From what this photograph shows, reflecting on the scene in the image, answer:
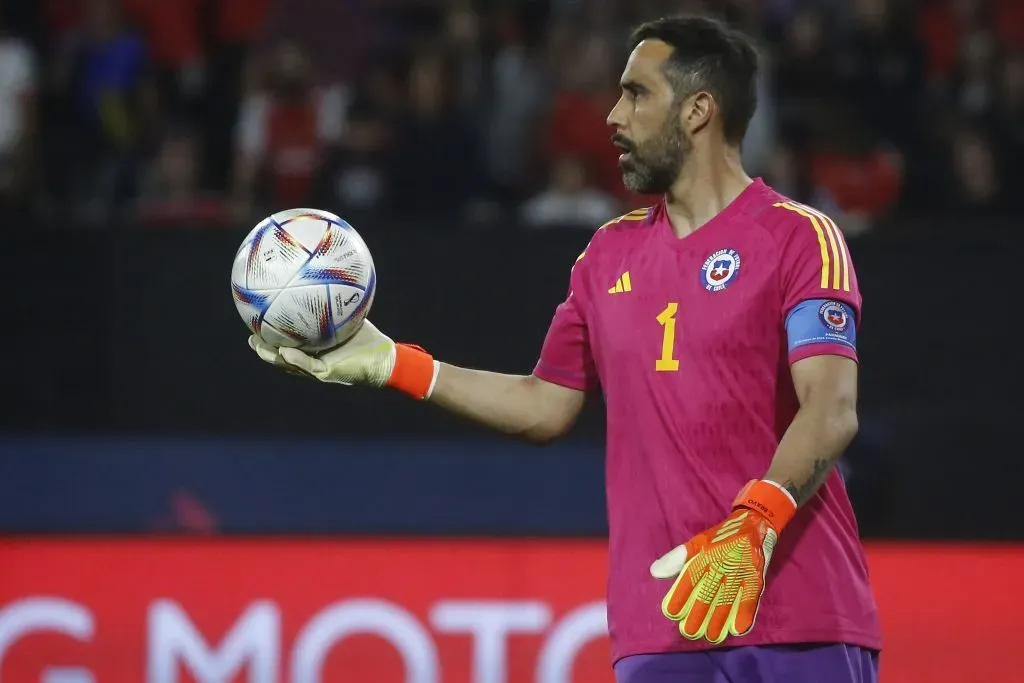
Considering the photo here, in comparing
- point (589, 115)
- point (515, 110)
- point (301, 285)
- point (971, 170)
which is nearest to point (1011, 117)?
point (971, 170)

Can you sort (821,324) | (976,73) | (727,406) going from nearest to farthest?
(821,324) < (727,406) < (976,73)

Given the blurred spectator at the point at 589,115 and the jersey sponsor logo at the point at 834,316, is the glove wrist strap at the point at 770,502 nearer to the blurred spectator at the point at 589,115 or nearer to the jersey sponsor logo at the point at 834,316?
the jersey sponsor logo at the point at 834,316

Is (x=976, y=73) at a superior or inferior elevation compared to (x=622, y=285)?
superior

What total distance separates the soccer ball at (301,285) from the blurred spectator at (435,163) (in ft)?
11.5

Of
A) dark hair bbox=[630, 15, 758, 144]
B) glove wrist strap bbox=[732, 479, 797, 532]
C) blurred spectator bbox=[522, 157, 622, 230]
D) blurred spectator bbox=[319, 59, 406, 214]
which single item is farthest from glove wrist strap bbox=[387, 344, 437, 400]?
blurred spectator bbox=[319, 59, 406, 214]

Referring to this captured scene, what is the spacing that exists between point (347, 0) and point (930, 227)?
12.1 ft

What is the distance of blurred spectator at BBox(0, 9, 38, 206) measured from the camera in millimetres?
7871

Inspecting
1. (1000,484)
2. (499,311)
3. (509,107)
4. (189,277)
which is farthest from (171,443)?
(1000,484)

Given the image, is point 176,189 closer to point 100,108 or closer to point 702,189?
point 100,108

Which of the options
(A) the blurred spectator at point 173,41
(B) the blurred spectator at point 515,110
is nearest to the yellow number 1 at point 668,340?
(B) the blurred spectator at point 515,110

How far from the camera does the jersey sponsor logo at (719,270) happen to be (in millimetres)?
3438

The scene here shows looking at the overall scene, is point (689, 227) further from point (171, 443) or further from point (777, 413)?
point (171, 443)

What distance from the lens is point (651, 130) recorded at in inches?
143

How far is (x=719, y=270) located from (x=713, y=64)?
0.51 meters
